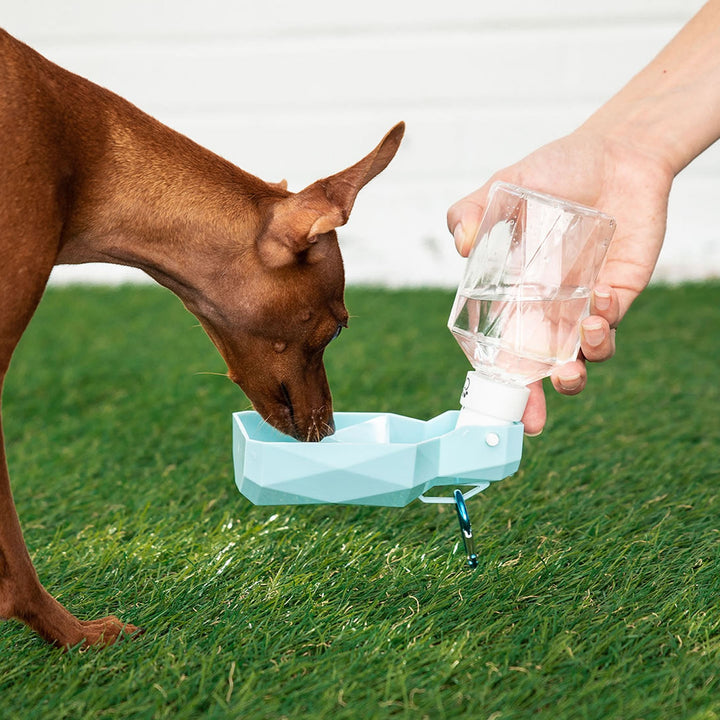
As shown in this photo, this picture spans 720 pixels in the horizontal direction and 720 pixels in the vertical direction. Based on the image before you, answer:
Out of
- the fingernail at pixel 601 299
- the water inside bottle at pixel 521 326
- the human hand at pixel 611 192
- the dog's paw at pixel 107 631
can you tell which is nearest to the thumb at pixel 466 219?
the human hand at pixel 611 192

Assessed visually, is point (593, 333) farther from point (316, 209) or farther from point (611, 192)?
point (316, 209)

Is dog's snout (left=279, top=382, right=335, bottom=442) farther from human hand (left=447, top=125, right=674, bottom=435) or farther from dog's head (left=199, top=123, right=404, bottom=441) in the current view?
human hand (left=447, top=125, right=674, bottom=435)

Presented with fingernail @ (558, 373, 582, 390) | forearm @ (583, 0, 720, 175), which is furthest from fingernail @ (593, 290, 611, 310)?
forearm @ (583, 0, 720, 175)

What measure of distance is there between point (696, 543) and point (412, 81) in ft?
13.8

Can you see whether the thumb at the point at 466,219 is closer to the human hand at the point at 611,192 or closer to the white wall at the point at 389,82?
the human hand at the point at 611,192

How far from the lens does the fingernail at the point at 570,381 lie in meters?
2.08

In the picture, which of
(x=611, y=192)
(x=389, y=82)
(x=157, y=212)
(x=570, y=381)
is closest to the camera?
(x=157, y=212)

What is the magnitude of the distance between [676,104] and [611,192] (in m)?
0.27

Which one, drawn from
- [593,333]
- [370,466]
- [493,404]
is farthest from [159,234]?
[593,333]

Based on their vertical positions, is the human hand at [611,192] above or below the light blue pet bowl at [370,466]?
above

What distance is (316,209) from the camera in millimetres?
1771

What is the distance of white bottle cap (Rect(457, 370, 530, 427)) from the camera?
6.07 feet

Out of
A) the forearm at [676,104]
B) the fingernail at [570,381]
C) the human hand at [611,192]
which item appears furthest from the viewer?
the forearm at [676,104]

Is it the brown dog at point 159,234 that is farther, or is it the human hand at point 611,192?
the human hand at point 611,192
